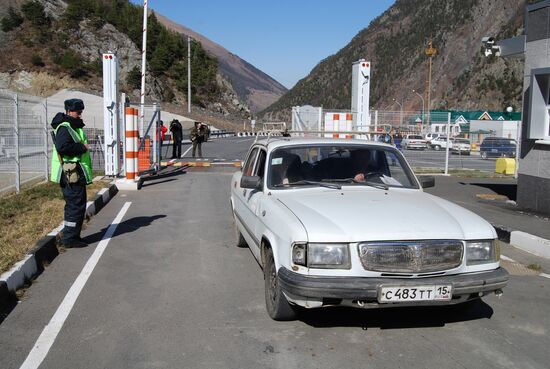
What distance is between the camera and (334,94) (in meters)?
123

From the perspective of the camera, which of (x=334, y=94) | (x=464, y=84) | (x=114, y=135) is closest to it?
(x=114, y=135)

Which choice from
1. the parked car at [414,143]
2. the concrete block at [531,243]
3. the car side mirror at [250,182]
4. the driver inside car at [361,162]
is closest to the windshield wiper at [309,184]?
the car side mirror at [250,182]

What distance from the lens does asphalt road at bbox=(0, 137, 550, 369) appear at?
13.9 ft

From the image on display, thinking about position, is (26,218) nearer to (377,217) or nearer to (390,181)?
(390,181)

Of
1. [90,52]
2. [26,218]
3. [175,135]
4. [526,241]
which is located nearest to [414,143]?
[175,135]

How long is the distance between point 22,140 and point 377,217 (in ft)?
34.9

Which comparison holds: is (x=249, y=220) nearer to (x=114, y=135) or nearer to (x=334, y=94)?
(x=114, y=135)

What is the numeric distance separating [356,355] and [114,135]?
479 inches

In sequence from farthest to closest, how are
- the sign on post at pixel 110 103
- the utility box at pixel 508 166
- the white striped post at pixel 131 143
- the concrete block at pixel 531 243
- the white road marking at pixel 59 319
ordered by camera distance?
the utility box at pixel 508 166 < the sign on post at pixel 110 103 < the white striped post at pixel 131 143 < the concrete block at pixel 531 243 < the white road marking at pixel 59 319

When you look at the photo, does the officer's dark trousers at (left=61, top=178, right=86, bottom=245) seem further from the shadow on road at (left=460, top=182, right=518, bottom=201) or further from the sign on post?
the shadow on road at (left=460, top=182, right=518, bottom=201)

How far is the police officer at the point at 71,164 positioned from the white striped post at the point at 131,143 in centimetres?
645

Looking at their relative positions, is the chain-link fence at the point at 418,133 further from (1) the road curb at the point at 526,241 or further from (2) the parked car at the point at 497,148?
(1) the road curb at the point at 526,241

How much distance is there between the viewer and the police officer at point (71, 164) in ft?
23.9

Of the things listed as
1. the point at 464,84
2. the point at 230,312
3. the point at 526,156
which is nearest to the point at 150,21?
the point at 464,84
